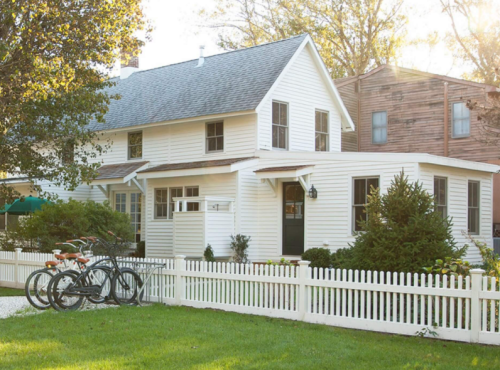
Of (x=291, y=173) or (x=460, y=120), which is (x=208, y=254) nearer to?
(x=291, y=173)

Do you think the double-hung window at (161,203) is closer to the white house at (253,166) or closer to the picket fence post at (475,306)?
the white house at (253,166)

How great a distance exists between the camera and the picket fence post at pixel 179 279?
38.4ft

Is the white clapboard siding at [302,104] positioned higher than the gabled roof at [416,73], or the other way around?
the gabled roof at [416,73]

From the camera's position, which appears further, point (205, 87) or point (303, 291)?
point (205, 87)

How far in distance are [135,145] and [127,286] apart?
40.8ft

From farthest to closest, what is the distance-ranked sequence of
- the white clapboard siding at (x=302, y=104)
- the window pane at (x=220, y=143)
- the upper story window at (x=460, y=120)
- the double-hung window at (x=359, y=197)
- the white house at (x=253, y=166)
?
the upper story window at (x=460, y=120), the window pane at (x=220, y=143), the white clapboard siding at (x=302, y=104), the white house at (x=253, y=166), the double-hung window at (x=359, y=197)

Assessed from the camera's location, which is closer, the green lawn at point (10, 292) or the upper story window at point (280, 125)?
the green lawn at point (10, 292)

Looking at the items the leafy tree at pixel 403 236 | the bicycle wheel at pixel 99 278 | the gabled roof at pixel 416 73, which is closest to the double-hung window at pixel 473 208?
the gabled roof at pixel 416 73

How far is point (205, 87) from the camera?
22297mm

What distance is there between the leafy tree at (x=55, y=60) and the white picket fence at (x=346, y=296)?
474cm

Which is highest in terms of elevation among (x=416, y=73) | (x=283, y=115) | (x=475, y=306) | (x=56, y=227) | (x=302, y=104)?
(x=416, y=73)

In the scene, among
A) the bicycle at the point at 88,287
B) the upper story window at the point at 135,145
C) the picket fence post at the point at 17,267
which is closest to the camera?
the bicycle at the point at 88,287

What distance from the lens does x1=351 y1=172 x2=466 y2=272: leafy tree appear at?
10.1 m

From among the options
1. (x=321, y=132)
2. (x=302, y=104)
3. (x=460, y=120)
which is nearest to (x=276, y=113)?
(x=302, y=104)
